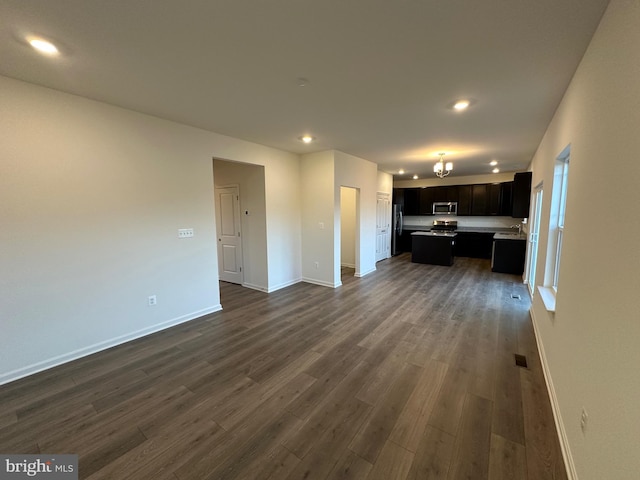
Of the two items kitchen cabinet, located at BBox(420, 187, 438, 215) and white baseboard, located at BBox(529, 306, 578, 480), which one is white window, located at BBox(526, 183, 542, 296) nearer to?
white baseboard, located at BBox(529, 306, 578, 480)

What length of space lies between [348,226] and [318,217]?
222 centimetres

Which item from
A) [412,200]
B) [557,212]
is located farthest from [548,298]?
[412,200]

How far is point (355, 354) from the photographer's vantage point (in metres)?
2.85

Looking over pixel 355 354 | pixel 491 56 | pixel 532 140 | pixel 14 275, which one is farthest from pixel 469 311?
pixel 14 275

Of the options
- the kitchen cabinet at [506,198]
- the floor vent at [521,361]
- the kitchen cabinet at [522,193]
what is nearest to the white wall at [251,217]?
the floor vent at [521,361]

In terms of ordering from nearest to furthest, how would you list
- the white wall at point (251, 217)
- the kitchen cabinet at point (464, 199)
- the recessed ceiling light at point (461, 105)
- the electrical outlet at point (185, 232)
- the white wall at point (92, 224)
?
the white wall at point (92, 224) → the recessed ceiling light at point (461, 105) → the electrical outlet at point (185, 232) → the white wall at point (251, 217) → the kitchen cabinet at point (464, 199)

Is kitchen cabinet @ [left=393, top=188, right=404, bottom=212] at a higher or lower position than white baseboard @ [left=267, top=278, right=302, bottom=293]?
higher

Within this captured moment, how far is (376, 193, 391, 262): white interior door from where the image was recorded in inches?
306

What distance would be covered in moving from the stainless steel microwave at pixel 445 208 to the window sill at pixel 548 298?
20.5ft

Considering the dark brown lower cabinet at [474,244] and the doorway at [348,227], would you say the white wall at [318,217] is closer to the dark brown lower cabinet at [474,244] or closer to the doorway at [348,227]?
the doorway at [348,227]

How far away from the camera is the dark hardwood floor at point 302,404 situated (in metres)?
1.62

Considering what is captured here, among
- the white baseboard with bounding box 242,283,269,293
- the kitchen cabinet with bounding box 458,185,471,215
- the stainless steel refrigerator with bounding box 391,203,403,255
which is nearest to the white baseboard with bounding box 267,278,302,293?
the white baseboard with bounding box 242,283,269,293

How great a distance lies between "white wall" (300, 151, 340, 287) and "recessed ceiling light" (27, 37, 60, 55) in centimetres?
379

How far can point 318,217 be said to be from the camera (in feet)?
17.6
